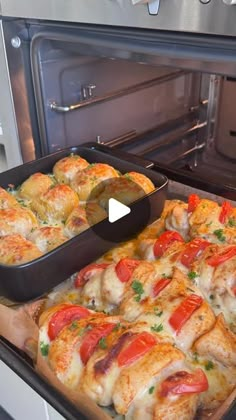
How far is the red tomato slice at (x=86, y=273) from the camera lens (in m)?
1.12

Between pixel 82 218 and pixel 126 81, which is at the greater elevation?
pixel 126 81

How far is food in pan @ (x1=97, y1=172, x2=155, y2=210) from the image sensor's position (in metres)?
1.24

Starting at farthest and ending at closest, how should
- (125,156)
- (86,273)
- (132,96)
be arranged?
(132,96) → (125,156) → (86,273)

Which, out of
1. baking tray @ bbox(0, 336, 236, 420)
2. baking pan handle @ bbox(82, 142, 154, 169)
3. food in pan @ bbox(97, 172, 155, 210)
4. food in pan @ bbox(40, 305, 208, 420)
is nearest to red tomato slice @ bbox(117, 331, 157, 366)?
food in pan @ bbox(40, 305, 208, 420)

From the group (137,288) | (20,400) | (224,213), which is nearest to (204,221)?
(224,213)

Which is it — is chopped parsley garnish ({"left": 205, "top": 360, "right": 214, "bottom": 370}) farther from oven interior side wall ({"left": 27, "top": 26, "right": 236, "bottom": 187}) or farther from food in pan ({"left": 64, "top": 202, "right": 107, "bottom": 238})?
oven interior side wall ({"left": 27, "top": 26, "right": 236, "bottom": 187})

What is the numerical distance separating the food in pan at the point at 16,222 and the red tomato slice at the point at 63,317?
287mm

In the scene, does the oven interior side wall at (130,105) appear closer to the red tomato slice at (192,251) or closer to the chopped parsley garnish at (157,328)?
the red tomato slice at (192,251)

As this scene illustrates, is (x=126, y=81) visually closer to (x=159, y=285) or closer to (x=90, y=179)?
(x=90, y=179)

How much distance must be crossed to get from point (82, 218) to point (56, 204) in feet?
0.37

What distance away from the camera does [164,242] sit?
1.16m

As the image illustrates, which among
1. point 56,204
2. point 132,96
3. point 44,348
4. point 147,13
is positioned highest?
point 147,13

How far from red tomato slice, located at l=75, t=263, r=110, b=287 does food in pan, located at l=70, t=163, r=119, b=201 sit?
0.26 metres

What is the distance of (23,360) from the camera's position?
92 centimetres
